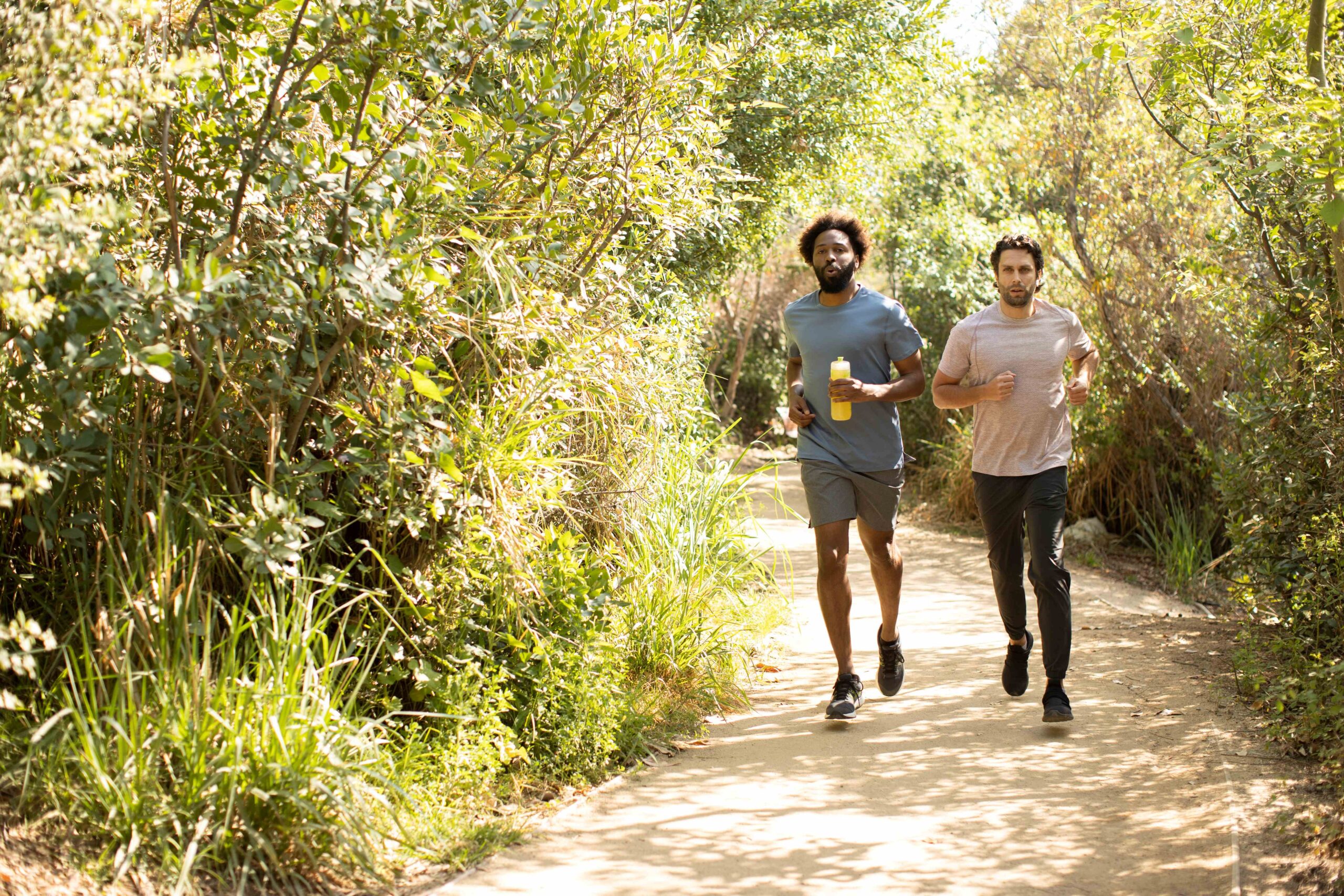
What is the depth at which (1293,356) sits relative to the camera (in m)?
6.07

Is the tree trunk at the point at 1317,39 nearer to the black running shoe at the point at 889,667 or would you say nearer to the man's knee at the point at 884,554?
the man's knee at the point at 884,554

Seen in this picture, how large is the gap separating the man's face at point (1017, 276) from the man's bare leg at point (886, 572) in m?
1.21

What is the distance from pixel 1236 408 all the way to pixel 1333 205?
12.3 feet

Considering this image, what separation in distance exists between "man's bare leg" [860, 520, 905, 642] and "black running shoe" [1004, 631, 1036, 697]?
0.52 m

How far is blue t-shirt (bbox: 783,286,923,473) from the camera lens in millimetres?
5621

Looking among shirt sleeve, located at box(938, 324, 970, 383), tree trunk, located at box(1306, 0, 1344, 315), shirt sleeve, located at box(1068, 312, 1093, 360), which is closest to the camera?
tree trunk, located at box(1306, 0, 1344, 315)

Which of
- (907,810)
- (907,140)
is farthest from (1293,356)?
(907,140)

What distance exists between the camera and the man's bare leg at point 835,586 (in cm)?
554

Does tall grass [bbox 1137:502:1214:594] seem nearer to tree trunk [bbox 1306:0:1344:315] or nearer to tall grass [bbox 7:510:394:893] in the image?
tree trunk [bbox 1306:0:1344:315]

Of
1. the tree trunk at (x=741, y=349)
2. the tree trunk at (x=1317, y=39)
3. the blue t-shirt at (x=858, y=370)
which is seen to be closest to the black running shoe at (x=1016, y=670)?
the blue t-shirt at (x=858, y=370)

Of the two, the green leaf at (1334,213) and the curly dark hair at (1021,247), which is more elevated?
the curly dark hair at (1021,247)

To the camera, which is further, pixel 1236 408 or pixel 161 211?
pixel 1236 408

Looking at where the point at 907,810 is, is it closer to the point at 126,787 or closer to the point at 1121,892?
the point at 1121,892

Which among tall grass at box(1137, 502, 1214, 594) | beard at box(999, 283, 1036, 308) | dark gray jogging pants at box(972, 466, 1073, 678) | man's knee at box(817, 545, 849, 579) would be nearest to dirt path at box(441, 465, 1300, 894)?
dark gray jogging pants at box(972, 466, 1073, 678)
